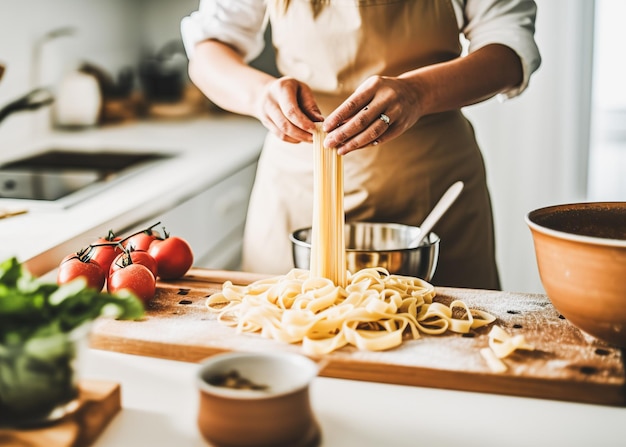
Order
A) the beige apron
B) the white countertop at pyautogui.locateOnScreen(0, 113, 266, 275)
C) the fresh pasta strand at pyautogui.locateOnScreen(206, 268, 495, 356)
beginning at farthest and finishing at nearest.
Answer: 1. the beige apron
2. the white countertop at pyautogui.locateOnScreen(0, 113, 266, 275)
3. the fresh pasta strand at pyautogui.locateOnScreen(206, 268, 495, 356)

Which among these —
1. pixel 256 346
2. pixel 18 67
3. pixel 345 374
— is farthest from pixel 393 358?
pixel 18 67

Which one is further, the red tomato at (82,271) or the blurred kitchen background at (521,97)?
the blurred kitchen background at (521,97)

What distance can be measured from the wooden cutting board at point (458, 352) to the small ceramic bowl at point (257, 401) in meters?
0.13

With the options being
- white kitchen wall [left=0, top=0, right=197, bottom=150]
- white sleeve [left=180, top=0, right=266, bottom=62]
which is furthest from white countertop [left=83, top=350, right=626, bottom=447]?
white kitchen wall [left=0, top=0, right=197, bottom=150]

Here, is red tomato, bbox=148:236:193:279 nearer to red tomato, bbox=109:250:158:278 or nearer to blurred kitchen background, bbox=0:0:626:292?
red tomato, bbox=109:250:158:278

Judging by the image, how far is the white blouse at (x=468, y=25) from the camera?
1.47m

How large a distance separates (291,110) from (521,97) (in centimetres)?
180

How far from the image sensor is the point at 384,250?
1.24 m

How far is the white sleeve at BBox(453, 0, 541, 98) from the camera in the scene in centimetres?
146

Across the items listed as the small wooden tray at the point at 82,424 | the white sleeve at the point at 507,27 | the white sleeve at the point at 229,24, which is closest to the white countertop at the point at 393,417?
the small wooden tray at the point at 82,424

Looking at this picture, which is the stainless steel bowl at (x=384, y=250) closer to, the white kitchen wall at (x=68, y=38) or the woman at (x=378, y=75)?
the woman at (x=378, y=75)

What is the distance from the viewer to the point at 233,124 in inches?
122

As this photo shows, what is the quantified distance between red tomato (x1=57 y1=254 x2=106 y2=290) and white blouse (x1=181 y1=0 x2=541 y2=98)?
667 millimetres

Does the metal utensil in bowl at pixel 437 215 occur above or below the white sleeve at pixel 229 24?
below
